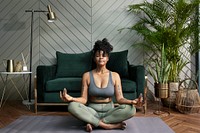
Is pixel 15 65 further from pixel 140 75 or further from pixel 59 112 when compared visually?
pixel 140 75

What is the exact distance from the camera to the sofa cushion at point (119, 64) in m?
3.46

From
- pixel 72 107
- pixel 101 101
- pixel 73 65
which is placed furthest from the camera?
pixel 73 65

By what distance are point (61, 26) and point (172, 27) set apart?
76.4 inches

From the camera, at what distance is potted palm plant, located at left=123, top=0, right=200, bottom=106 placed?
11.1ft

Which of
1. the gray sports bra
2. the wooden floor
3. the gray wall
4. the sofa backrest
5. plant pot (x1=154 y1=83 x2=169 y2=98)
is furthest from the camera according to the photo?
the gray wall

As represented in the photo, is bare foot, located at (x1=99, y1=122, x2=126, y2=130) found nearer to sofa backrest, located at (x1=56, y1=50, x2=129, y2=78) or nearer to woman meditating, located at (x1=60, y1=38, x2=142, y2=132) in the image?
woman meditating, located at (x1=60, y1=38, x2=142, y2=132)

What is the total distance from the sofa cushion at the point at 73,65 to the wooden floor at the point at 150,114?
0.55 m

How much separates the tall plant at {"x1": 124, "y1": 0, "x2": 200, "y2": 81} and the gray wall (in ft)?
1.76

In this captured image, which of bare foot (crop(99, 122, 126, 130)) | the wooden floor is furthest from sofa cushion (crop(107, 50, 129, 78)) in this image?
bare foot (crop(99, 122, 126, 130))

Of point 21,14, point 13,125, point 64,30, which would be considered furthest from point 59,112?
point 21,14

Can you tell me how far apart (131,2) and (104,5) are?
49 centimetres

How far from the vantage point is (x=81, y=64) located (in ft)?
12.0

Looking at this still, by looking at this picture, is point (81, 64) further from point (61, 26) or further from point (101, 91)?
point (101, 91)

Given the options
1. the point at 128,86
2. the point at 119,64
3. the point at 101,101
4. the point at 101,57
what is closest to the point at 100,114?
the point at 101,101
